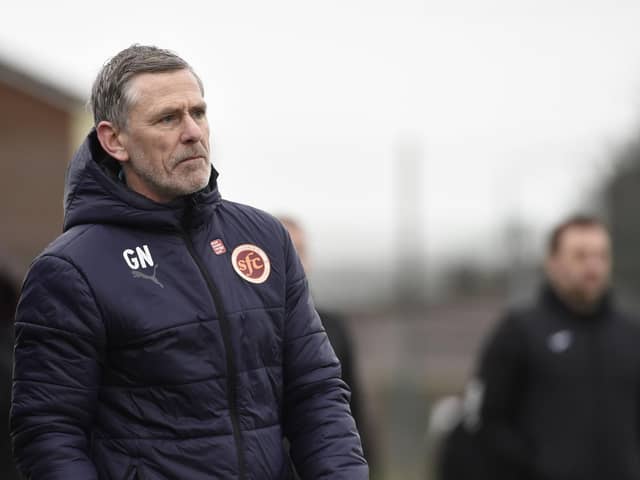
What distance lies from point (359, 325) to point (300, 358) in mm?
A: 14439

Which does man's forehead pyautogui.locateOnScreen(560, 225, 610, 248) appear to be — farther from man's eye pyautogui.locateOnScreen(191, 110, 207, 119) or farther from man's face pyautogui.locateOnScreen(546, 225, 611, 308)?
man's eye pyautogui.locateOnScreen(191, 110, 207, 119)

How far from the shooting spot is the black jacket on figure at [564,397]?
7059mm

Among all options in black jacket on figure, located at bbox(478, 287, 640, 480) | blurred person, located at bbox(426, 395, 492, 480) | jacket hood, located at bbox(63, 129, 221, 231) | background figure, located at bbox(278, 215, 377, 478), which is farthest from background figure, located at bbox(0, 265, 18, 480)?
jacket hood, located at bbox(63, 129, 221, 231)

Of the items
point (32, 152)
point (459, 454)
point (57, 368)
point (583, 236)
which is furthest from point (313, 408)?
point (32, 152)

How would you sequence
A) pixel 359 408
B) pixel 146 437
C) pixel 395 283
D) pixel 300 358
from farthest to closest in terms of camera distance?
pixel 395 283, pixel 359 408, pixel 300 358, pixel 146 437

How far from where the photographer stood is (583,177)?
13.8m

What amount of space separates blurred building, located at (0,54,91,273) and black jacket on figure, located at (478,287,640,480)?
16.9ft

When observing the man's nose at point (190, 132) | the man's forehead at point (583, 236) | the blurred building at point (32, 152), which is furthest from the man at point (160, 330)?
the blurred building at point (32, 152)

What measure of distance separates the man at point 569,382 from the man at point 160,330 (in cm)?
355

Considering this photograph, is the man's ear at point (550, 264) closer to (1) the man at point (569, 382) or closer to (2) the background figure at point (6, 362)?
(1) the man at point (569, 382)

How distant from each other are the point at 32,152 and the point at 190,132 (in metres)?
9.07

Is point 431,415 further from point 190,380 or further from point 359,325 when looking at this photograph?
point 190,380

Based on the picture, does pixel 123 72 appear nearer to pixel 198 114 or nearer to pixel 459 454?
pixel 198 114

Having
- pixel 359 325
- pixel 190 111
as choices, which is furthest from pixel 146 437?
pixel 359 325
